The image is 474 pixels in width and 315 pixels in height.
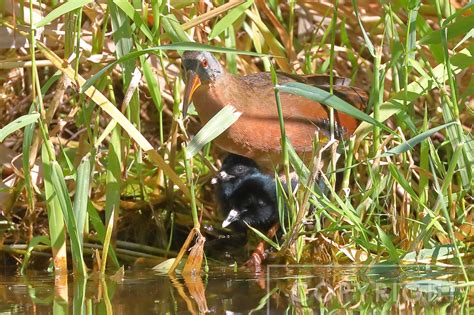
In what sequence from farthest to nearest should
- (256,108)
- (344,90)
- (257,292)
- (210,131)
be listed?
1. (344,90)
2. (256,108)
3. (210,131)
4. (257,292)

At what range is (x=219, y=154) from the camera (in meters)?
5.11

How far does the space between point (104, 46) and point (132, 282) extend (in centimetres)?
133

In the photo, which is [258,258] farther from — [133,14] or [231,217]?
[133,14]

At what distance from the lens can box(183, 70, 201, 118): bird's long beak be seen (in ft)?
14.2

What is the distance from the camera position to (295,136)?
15.1 ft

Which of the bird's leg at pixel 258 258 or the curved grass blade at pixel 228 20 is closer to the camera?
the curved grass blade at pixel 228 20

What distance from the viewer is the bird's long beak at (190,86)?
14.2 ft

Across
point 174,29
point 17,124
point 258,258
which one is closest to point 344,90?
point 258,258

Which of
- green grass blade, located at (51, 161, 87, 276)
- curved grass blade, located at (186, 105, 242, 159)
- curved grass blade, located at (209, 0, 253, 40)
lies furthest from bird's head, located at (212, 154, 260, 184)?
green grass blade, located at (51, 161, 87, 276)

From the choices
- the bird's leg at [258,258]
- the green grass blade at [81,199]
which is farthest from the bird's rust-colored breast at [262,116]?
the green grass blade at [81,199]

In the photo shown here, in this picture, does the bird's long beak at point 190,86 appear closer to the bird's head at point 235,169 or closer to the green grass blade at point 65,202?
the bird's head at point 235,169

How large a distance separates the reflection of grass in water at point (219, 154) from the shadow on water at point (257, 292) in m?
0.11

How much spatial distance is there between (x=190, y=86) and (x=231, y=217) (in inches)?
21.4

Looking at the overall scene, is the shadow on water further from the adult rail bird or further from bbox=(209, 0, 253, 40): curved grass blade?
bbox=(209, 0, 253, 40): curved grass blade
